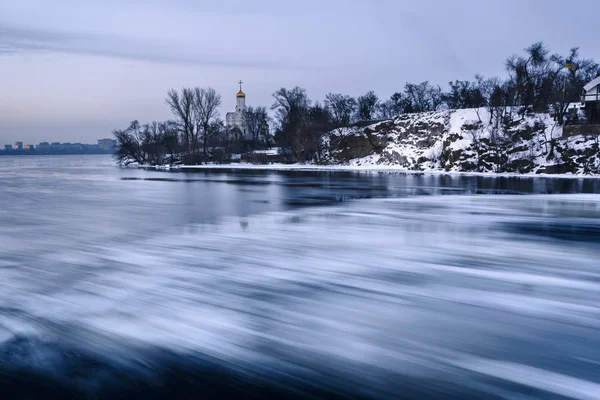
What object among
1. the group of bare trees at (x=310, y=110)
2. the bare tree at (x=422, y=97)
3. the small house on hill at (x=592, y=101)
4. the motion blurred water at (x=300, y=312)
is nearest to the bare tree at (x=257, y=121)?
the group of bare trees at (x=310, y=110)

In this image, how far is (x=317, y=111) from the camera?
62.6 meters

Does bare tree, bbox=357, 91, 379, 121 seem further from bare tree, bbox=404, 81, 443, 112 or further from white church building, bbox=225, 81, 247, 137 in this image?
white church building, bbox=225, 81, 247, 137

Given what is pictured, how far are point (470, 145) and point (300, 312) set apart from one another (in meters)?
37.3

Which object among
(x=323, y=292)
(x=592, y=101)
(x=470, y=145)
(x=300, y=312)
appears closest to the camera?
(x=300, y=312)

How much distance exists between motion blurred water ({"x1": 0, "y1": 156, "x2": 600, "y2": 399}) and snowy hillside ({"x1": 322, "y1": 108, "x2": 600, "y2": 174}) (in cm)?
2719

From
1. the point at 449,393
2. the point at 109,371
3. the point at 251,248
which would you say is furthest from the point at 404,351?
the point at 251,248

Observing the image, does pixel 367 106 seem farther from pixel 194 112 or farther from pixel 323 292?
pixel 323 292

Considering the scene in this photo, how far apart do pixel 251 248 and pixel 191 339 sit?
3822 mm

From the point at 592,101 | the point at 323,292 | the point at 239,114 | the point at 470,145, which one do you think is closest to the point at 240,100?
the point at 239,114

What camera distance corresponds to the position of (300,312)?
4520 mm

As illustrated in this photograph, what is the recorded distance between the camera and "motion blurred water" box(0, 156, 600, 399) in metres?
3.15

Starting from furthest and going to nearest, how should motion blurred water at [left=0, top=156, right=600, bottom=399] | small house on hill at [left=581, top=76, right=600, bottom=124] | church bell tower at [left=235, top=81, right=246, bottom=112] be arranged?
church bell tower at [left=235, top=81, right=246, bottom=112]
small house on hill at [left=581, top=76, right=600, bottom=124]
motion blurred water at [left=0, top=156, right=600, bottom=399]

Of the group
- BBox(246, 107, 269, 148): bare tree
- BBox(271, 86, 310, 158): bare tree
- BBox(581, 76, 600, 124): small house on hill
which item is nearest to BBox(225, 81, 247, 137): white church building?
BBox(246, 107, 269, 148): bare tree

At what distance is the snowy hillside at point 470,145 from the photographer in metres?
32.8
